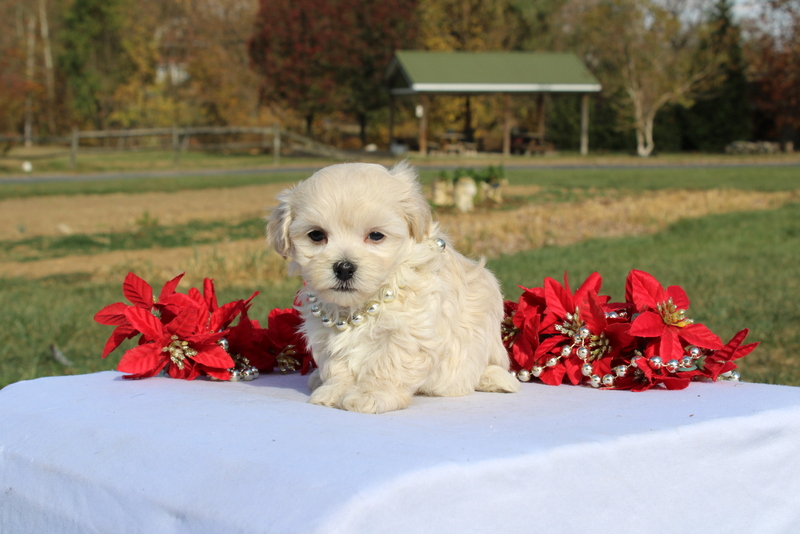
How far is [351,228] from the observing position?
9.57ft

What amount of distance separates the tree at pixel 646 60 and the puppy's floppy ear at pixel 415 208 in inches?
1760

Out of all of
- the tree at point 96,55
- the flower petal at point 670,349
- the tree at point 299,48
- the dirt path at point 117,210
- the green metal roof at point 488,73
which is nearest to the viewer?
the flower petal at point 670,349

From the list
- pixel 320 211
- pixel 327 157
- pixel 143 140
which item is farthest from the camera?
pixel 143 140

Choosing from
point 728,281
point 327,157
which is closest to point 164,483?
point 728,281

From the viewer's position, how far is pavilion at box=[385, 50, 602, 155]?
42.6 meters

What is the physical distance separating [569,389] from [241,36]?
192 feet

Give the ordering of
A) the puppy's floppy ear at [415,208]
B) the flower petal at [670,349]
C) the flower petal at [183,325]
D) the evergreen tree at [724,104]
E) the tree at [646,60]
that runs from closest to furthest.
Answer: the puppy's floppy ear at [415,208]
the flower petal at [670,349]
the flower petal at [183,325]
the tree at [646,60]
the evergreen tree at [724,104]

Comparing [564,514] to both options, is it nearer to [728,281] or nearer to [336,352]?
[336,352]

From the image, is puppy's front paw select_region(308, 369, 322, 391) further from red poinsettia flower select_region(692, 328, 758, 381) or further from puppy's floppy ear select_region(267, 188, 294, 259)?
red poinsettia flower select_region(692, 328, 758, 381)

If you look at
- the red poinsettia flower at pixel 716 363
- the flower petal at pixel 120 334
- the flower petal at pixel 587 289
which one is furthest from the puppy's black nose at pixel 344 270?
the red poinsettia flower at pixel 716 363

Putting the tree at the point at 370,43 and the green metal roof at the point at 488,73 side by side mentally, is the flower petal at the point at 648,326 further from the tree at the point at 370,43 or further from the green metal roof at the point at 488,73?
the tree at the point at 370,43

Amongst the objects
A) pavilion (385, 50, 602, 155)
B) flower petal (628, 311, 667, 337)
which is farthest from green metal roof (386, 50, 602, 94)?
flower petal (628, 311, 667, 337)

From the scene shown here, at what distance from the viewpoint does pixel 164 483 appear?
87.6 inches

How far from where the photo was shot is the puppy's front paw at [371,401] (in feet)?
9.15
